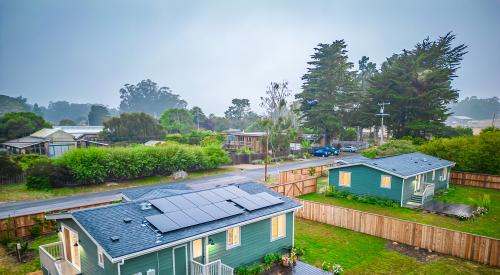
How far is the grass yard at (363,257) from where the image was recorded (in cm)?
1540

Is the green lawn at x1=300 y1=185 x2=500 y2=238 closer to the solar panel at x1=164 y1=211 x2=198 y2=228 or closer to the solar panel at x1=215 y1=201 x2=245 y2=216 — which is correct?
the solar panel at x1=215 y1=201 x2=245 y2=216

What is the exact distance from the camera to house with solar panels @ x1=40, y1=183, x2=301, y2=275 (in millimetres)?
10992

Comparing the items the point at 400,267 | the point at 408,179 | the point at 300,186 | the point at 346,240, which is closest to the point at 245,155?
the point at 300,186

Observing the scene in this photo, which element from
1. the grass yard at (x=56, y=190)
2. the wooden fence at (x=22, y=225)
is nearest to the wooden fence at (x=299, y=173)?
the grass yard at (x=56, y=190)

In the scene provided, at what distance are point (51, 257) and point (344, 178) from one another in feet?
82.6

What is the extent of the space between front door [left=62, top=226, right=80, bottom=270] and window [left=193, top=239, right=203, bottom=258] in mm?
5314

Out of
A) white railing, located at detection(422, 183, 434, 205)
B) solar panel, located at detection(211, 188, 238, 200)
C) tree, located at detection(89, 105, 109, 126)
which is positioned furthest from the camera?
tree, located at detection(89, 105, 109, 126)

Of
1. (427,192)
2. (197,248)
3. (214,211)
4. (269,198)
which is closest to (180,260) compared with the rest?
(197,248)

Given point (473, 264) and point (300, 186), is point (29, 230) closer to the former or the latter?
point (300, 186)

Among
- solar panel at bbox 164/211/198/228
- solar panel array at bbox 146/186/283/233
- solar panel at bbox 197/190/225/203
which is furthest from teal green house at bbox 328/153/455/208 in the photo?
solar panel at bbox 164/211/198/228

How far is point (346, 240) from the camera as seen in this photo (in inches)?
760

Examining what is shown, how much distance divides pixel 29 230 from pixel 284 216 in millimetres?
17240

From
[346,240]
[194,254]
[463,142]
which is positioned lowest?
[346,240]

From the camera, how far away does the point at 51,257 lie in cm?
1284
